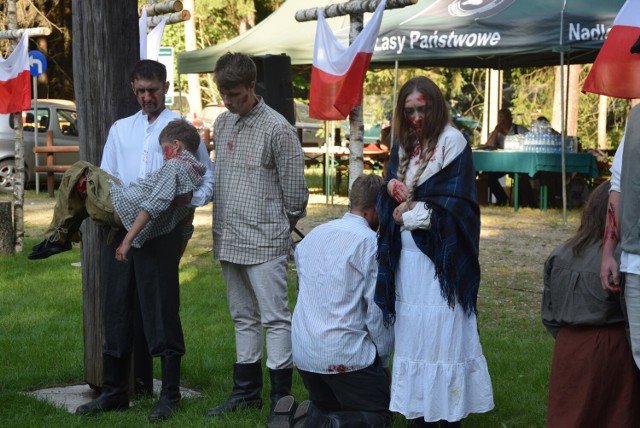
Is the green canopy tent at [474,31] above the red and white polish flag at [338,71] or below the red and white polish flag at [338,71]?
above

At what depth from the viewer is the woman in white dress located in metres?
4.68

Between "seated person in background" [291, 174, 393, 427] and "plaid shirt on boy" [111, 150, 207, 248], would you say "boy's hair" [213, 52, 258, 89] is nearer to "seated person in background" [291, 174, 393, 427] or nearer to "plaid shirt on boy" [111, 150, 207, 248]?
"plaid shirt on boy" [111, 150, 207, 248]

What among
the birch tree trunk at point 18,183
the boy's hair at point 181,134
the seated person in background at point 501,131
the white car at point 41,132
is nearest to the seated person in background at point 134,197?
the boy's hair at point 181,134

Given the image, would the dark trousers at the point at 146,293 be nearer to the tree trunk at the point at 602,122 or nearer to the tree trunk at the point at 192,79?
the tree trunk at the point at 602,122

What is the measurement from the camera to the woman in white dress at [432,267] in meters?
4.68

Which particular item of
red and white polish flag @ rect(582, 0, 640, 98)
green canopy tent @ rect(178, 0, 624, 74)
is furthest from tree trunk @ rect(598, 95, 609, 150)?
red and white polish flag @ rect(582, 0, 640, 98)

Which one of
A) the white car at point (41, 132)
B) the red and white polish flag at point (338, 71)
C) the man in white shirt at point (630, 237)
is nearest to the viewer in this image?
the man in white shirt at point (630, 237)

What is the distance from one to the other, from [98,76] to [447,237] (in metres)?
2.22

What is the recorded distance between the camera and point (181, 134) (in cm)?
520

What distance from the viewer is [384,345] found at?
5043mm

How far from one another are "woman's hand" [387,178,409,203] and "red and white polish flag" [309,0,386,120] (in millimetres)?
3402

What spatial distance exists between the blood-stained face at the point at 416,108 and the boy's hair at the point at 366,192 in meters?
0.37

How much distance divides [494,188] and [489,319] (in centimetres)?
979

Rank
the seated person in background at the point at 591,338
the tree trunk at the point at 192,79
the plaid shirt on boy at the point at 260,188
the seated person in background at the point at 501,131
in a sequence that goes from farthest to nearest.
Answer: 1. the tree trunk at the point at 192,79
2. the seated person in background at the point at 501,131
3. the plaid shirt on boy at the point at 260,188
4. the seated person in background at the point at 591,338
